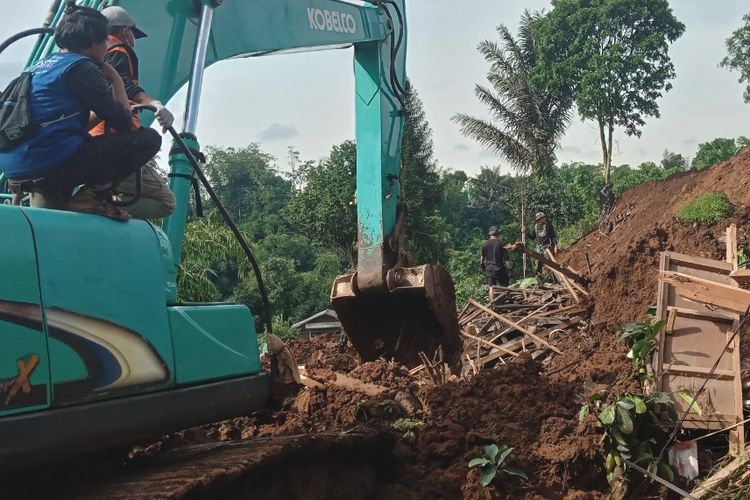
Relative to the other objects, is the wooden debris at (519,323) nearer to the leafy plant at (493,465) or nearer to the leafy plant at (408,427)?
the leafy plant at (408,427)

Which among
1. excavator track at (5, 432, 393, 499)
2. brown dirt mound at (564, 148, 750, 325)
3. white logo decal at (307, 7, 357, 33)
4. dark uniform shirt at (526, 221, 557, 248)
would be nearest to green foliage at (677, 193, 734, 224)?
brown dirt mound at (564, 148, 750, 325)

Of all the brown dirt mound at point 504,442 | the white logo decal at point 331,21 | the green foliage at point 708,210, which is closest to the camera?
the brown dirt mound at point 504,442

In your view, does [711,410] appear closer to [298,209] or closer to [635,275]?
[635,275]

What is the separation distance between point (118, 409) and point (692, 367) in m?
4.56

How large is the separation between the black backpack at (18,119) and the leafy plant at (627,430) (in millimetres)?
4001

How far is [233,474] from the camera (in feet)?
11.8

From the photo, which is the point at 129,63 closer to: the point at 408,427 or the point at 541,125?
the point at 408,427

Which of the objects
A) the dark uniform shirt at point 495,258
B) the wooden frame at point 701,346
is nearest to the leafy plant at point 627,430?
the wooden frame at point 701,346

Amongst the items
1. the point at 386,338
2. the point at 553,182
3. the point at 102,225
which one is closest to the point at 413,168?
the point at 553,182

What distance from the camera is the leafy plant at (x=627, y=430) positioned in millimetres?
5453

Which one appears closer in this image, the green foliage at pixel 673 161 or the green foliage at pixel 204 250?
the green foliage at pixel 204 250

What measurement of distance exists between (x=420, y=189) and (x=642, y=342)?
23609 millimetres

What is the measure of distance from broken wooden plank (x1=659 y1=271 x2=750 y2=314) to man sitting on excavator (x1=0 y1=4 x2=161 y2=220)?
4079 millimetres

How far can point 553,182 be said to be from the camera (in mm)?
29078
